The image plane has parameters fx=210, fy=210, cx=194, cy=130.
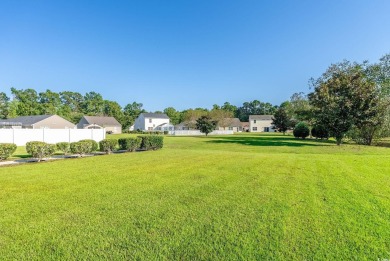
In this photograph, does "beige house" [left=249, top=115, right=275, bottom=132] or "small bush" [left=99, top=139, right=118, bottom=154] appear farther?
"beige house" [left=249, top=115, right=275, bottom=132]

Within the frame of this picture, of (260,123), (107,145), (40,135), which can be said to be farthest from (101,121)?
(260,123)

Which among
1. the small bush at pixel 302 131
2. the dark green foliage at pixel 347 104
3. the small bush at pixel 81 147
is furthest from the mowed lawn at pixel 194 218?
the small bush at pixel 302 131

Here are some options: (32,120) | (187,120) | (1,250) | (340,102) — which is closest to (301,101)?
(340,102)

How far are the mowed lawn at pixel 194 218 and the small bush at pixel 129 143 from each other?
24.2 feet

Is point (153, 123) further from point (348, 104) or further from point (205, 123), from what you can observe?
point (348, 104)

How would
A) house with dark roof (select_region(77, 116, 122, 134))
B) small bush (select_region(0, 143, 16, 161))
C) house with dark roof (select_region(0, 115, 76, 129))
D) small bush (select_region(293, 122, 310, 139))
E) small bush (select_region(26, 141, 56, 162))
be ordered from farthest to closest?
house with dark roof (select_region(77, 116, 122, 134)), house with dark roof (select_region(0, 115, 76, 129)), small bush (select_region(293, 122, 310, 139)), small bush (select_region(26, 141, 56, 162)), small bush (select_region(0, 143, 16, 161))

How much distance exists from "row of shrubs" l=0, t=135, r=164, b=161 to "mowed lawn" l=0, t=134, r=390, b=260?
13.0ft

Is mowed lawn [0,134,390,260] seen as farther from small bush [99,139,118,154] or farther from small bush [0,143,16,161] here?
small bush [99,139,118,154]

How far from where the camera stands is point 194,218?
12.2 ft

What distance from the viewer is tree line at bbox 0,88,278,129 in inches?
1966

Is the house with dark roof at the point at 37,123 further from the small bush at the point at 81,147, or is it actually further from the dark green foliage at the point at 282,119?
the dark green foliage at the point at 282,119

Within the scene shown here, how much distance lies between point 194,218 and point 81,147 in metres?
10.0

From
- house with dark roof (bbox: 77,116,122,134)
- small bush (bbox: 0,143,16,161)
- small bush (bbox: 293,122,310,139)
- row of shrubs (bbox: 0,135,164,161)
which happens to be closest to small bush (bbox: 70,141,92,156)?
row of shrubs (bbox: 0,135,164,161)

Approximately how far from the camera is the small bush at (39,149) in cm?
987
